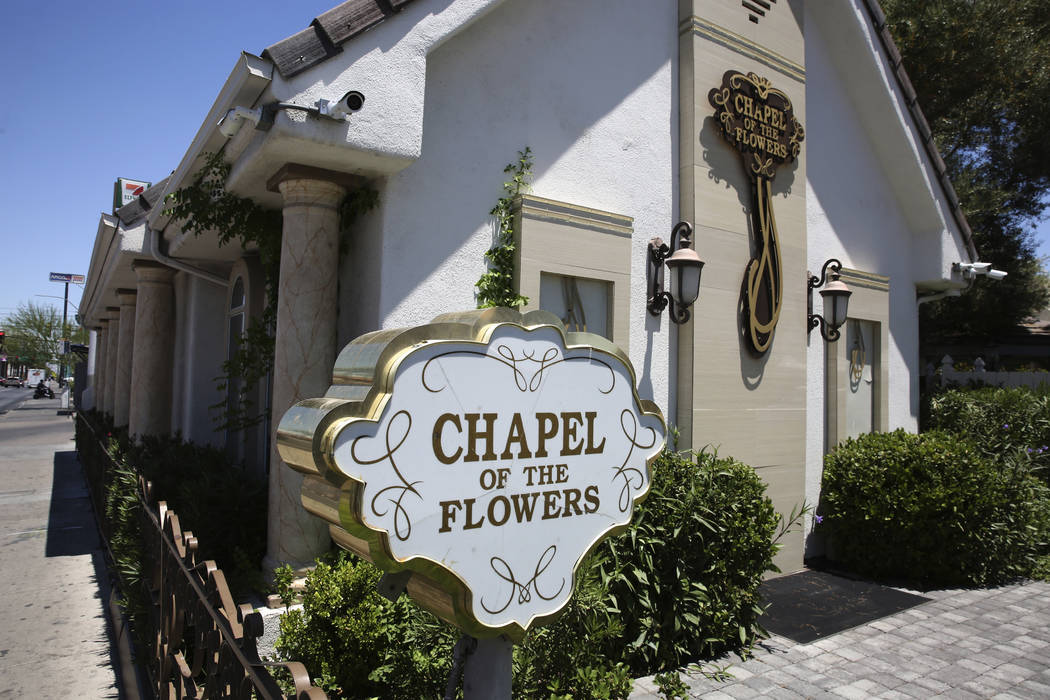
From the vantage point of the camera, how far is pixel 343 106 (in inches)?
160

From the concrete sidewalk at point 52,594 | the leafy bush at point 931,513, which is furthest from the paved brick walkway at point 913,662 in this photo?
the concrete sidewalk at point 52,594

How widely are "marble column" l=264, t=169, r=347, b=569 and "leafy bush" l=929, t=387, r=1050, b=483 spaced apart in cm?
855

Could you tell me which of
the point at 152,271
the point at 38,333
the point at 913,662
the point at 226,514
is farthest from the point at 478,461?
the point at 38,333

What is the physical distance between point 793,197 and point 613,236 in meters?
2.97

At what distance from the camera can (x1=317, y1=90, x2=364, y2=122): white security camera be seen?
4020mm

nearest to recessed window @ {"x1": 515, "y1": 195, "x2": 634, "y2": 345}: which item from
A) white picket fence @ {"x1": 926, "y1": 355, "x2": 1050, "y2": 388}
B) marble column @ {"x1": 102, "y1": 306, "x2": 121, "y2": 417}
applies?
white picket fence @ {"x1": 926, "y1": 355, "x2": 1050, "y2": 388}

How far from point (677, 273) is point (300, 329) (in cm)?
331

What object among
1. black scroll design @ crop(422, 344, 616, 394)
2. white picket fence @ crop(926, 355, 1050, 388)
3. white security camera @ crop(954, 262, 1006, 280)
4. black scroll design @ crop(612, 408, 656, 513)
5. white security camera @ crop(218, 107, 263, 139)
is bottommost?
black scroll design @ crop(612, 408, 656, 513)

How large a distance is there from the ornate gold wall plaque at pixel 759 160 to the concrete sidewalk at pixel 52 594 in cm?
645

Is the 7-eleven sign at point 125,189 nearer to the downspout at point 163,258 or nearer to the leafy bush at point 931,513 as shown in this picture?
the downspout at point 163,258

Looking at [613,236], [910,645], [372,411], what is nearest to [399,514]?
[372,411]

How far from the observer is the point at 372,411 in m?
1.74

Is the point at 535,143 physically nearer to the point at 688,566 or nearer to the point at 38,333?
the point at 688,566

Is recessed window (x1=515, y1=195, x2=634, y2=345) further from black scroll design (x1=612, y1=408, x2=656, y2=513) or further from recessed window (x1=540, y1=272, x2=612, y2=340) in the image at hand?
black scroll design (x1=612, y1=408, x2=656, y2=513)
